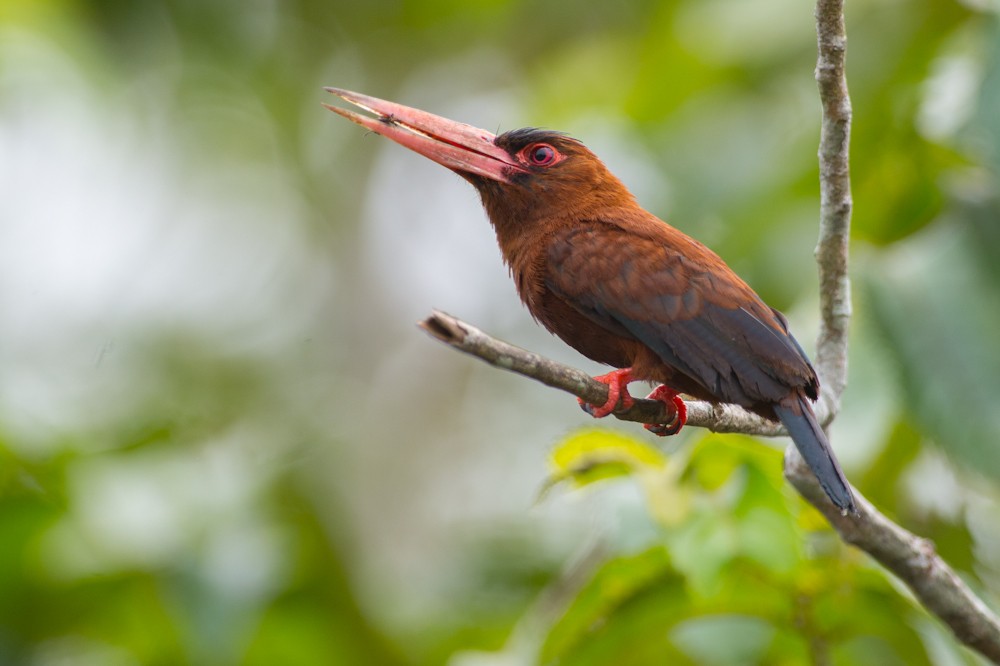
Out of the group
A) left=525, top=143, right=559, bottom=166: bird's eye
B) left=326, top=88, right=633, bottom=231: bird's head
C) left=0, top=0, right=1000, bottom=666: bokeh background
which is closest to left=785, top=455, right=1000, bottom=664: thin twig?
left=0, top=0, right=1000, bottom=666: bokeh background

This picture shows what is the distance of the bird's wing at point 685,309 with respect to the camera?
9.26 feet

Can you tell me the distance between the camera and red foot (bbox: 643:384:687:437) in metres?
2.93

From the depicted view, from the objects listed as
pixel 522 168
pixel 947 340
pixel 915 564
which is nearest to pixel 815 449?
pixel 915 564

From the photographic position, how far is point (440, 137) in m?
3.51

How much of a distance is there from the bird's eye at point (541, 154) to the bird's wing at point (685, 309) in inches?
19.1

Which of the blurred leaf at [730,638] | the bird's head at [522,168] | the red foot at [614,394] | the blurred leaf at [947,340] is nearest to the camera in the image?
the red foot at [614,394]

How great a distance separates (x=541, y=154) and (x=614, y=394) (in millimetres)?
1204

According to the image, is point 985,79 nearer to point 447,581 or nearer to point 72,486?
point 447,581

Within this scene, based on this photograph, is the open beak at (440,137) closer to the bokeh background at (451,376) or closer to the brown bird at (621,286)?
the brown bird at (621,286)

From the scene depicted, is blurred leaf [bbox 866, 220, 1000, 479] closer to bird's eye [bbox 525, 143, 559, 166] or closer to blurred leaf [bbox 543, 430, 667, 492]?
blurred leaf [bbox 543, 430, 667, 492]

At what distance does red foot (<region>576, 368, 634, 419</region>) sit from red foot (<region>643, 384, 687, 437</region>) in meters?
0.11

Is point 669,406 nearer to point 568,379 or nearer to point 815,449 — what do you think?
point 815,449

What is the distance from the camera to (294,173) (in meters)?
10.2

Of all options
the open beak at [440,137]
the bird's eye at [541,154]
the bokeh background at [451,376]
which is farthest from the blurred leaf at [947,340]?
the open beak at [440,137]
